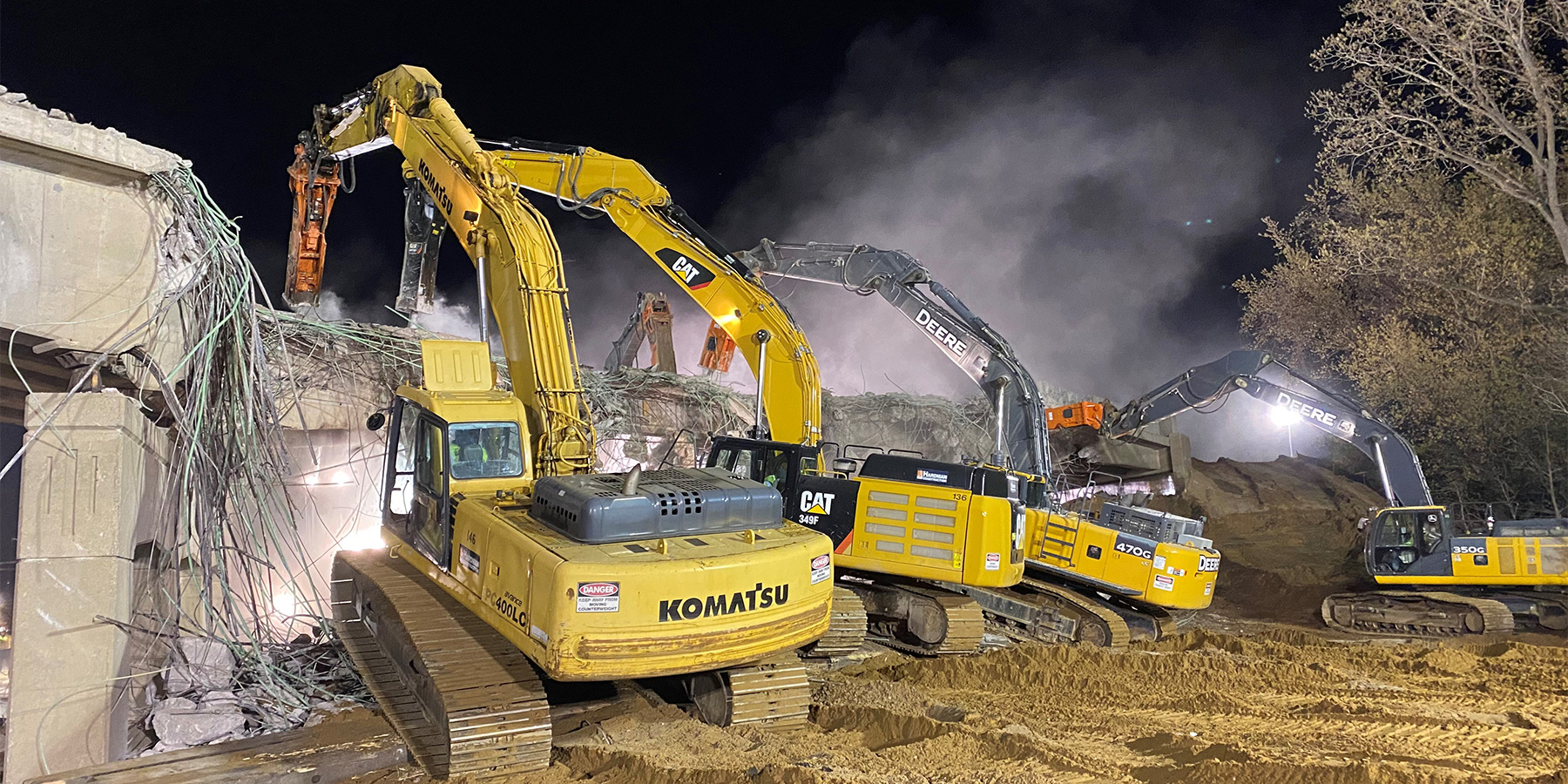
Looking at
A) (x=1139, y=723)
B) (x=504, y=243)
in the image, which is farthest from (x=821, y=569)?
(x=504, y=243)

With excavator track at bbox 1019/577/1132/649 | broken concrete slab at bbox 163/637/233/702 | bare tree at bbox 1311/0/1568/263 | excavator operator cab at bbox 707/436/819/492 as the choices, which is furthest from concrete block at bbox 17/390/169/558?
bare tree at bbox 1311/0/1568/263

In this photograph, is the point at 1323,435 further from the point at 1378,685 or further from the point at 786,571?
the point at 786,571

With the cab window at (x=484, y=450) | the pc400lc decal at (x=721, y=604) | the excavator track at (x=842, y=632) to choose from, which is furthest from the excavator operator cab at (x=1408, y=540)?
the cab window at (x=484, y=450)

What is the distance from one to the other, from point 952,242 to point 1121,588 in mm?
22091

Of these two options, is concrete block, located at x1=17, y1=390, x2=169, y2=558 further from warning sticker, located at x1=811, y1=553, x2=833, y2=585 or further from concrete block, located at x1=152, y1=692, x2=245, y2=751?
warning sticker, located at x1=811, y1=553, x2=833, y2=585

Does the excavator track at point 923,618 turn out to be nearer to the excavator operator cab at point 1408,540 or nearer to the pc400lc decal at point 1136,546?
the pc400lc decal at point 1136,546

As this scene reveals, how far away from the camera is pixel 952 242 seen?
3194 centimetres

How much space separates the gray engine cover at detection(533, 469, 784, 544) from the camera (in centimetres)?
560

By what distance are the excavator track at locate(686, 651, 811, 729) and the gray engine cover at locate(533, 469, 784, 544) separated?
956mm

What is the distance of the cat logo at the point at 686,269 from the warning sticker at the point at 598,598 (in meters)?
5.77

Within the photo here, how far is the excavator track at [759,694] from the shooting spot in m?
6.14

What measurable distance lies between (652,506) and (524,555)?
0.81 metres

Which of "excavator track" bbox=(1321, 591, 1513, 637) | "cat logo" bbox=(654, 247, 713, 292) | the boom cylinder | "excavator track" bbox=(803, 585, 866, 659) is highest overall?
"cat logo" bbox=(654, 247, 713, 292)

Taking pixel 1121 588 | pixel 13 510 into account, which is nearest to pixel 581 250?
pixel 13 510
